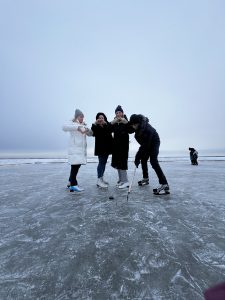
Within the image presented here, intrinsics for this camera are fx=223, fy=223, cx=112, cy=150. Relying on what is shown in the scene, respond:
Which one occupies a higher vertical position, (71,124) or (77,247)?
(71,124)

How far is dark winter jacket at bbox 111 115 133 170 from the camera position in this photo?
5992 mm

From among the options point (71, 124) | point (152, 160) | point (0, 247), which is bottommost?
point (0, 247)

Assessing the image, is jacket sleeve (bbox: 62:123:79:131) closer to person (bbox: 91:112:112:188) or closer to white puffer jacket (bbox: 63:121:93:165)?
white puffer jacket (bbox: 63:121:93:165)

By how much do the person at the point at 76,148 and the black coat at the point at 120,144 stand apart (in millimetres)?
756

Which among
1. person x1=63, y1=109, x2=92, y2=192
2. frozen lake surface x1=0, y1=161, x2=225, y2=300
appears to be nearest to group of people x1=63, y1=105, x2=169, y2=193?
person x1=63, y1=109, x2=92, y2=192

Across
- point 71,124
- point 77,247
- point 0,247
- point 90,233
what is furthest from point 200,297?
point 71,124

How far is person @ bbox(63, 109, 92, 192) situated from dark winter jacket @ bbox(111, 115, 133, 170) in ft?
2.45

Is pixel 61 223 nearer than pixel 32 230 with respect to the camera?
No

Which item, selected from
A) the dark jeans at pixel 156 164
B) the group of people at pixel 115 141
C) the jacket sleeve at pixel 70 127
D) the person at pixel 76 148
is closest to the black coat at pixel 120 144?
the group of people at pixel 115 141

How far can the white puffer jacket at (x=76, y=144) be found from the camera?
18.4ft

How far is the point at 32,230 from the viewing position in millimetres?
2834

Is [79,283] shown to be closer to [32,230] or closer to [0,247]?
[0,247]

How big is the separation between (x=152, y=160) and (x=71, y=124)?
2.24 m

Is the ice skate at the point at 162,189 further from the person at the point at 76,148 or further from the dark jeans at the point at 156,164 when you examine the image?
the person at the point at 76,148
